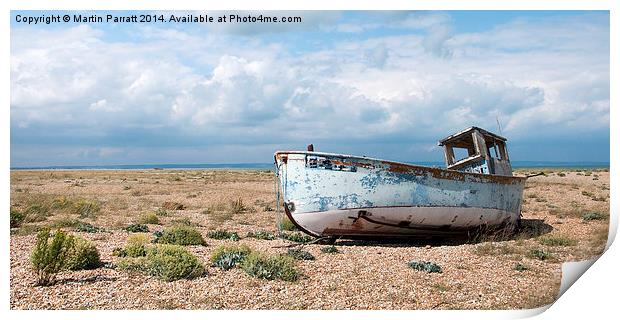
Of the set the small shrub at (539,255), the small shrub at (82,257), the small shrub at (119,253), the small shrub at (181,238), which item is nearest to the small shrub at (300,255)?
the small shrub at (181,238)

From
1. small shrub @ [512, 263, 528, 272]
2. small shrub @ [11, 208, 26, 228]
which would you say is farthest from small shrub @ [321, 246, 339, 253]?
small shrub @ [11, 208, 26, 228]

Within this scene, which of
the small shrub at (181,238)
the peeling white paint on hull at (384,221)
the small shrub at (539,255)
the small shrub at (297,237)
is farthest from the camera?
the small shrub at (297,237)

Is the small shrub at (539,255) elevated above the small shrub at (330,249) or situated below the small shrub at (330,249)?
below

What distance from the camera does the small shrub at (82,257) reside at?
11852 millimetres

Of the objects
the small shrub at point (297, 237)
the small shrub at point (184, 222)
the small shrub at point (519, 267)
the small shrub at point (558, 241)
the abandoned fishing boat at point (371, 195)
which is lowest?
the small shrub at point (519, 267)

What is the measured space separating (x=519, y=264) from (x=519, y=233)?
5874mm

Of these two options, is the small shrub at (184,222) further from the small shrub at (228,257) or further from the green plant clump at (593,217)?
the green plant clump at (593,217)

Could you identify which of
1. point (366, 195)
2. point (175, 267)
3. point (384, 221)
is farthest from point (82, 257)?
point (384, 221)

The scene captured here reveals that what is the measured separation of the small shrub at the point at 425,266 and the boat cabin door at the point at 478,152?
636 centimetres

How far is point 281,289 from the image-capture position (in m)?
10.8

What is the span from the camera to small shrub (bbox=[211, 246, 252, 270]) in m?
12.4

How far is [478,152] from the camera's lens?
59.2 ft

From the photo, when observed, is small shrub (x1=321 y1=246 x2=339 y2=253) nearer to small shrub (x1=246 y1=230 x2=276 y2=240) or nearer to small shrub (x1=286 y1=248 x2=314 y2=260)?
→ small shrub (x1=286 y1=248 x2=314 y2=260)

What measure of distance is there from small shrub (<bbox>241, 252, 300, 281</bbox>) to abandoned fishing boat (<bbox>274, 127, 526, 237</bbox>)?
117 inches
